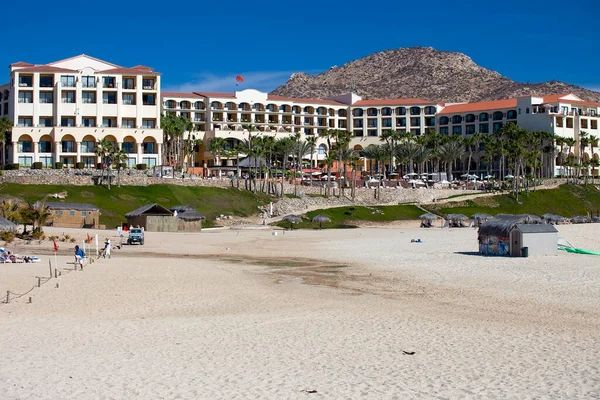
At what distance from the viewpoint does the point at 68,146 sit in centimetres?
10050

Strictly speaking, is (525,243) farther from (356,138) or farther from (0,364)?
(356,138)

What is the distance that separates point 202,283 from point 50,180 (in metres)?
55.2

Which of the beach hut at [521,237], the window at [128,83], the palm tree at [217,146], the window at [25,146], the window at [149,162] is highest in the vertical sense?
the window at [128,83]

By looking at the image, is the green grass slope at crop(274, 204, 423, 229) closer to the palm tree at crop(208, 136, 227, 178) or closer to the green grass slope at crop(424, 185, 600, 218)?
the green grass slope at crop(424, 185, 600, 218)

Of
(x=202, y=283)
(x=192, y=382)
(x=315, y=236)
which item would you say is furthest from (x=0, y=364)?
(x=315, y=236)

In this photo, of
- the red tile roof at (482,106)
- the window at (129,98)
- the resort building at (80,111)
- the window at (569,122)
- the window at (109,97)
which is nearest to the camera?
the resort building at (80,111)

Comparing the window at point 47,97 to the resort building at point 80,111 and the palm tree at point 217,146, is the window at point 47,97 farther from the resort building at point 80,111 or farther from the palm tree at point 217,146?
the palm tree at point 217,146

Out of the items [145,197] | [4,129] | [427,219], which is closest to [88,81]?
[4,129]

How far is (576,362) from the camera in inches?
628

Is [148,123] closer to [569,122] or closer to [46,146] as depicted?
[46,146]

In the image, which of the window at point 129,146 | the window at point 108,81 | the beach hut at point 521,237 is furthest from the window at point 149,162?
the beach hut at point 521,237

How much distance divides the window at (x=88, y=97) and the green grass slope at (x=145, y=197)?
23.7m

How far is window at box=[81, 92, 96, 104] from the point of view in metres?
102

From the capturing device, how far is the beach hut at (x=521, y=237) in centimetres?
4297
